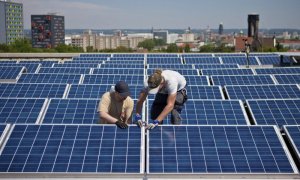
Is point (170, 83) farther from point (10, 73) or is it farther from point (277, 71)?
point (277, 71)

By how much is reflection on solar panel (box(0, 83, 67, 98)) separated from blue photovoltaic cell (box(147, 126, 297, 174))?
27.9 ft

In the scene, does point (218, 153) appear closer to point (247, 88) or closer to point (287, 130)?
point (287, 130)

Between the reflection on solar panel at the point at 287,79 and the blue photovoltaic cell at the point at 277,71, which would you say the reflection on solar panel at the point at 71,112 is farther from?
the blue photovoltaic cell at the point at 277,71

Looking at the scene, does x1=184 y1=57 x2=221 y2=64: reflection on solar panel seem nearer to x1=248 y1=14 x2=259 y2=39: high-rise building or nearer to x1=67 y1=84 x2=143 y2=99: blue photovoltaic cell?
x1=67 y1=84 x2=143 y2=99: blue photovoltaic cell

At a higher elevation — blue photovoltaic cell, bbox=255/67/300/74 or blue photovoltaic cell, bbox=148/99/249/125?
blue photovoltaic cell, bbox=255/67/300/74

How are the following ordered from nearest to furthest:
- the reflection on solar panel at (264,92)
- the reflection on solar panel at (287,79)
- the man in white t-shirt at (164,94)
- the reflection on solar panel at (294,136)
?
the reflection on solar panel at (294,136)
the man in white t-shirt at (164,94)
the reflection on solar panel at (264,92)
the reflection on solar panel at (287,79)

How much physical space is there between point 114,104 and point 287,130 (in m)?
3.28

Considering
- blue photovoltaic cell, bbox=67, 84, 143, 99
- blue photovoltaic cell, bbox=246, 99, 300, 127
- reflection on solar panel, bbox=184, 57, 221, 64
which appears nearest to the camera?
blue photovoltaic cell, bbox=246, 99, 300, 127

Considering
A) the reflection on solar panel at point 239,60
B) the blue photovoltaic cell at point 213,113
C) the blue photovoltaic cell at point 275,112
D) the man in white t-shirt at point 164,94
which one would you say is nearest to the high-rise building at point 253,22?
the reflection on solar panel at point 239,60

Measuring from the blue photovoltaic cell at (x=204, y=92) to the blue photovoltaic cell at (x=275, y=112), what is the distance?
2.54m

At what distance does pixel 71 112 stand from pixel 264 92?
7.01 meters

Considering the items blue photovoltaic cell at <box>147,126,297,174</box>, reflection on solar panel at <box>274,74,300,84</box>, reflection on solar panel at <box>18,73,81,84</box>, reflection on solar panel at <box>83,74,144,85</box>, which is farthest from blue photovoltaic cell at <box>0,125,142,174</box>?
reflection on solar panel at <box>274,74,300,84</box>

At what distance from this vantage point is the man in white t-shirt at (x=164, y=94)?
7719mm

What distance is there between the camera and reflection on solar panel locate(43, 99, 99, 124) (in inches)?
452
